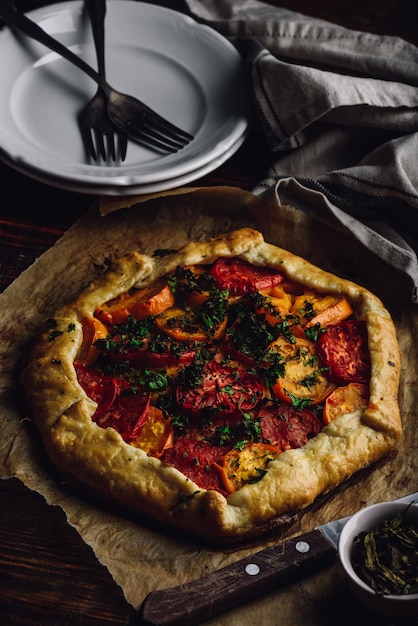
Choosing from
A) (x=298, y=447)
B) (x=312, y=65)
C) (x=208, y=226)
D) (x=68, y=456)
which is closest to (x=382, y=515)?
(x=298, y=447)

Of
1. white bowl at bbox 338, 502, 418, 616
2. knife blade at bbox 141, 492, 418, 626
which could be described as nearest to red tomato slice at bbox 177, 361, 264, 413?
knife blade at bbox 141, 492, 418, 626

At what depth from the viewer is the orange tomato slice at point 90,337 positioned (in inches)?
192

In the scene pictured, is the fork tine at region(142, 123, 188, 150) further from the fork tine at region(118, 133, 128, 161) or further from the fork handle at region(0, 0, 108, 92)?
the fork handle at region(0, 0, 108, 92)

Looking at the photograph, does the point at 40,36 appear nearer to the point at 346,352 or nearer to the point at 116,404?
the point at 116,404

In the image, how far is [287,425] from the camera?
456 cm

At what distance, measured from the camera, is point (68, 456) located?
4.36 meters

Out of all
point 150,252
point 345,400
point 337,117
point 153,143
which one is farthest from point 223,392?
point 337,117

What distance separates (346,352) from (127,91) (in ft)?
9.23

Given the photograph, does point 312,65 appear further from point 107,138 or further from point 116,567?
point 116,567

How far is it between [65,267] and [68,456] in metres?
1.67

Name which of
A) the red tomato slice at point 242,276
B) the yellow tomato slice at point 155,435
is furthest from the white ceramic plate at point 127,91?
the yellow tomato slice at point 155,435

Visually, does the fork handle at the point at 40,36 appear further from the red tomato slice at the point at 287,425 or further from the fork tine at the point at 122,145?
the red tomato slice at the point at 287,425

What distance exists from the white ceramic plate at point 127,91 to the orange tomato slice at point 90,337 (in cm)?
114

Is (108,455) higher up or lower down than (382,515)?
lower down
